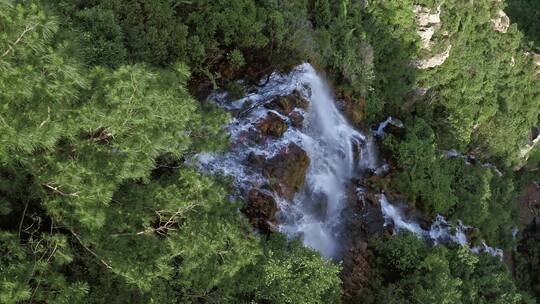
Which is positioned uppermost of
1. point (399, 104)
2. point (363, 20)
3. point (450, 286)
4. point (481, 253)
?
point (363, 20)

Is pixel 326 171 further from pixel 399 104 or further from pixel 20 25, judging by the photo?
pixel 20 25

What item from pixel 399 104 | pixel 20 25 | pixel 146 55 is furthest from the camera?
pixel 399 104

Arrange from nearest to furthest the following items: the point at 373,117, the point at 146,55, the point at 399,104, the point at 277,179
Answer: the point at 146,55 → the point at 277,179 → the point at 373,117 → the point at 399,104

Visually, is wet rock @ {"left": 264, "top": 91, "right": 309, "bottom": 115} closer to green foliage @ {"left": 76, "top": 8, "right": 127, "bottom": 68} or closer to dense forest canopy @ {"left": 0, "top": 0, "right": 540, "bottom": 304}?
dense forest canopy @ {"left": 0, "top": 0, "right": 540, "bottom": 304}

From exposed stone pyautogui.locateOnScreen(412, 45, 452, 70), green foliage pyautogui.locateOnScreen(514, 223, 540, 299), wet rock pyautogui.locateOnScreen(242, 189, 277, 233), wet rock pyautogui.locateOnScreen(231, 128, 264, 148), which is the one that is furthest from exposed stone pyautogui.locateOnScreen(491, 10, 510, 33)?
wet rock pyautogui.locateOnScreen(242, 189, 277, 233)

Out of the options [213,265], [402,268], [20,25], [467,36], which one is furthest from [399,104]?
[20,25]

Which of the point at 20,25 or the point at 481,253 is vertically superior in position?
the point at 20,25
